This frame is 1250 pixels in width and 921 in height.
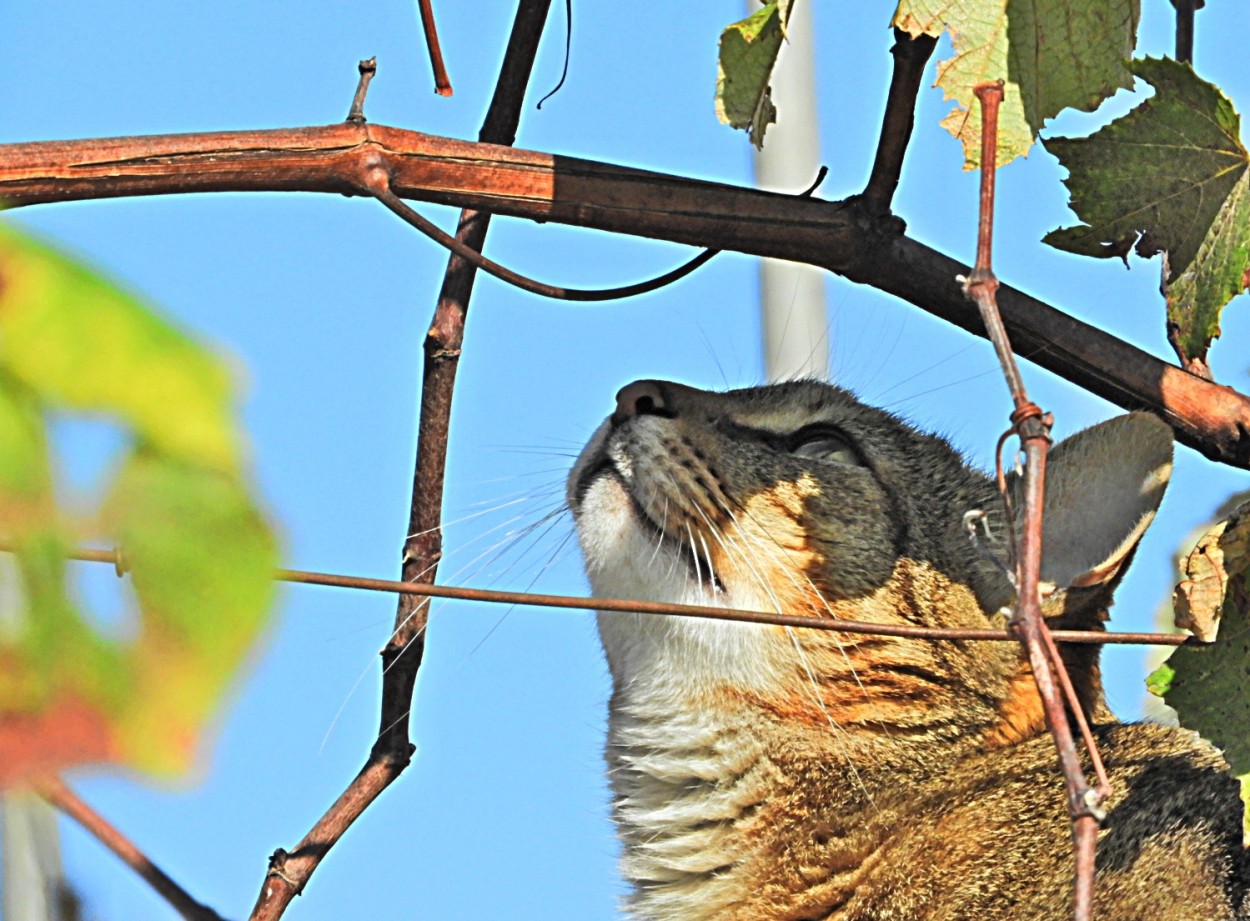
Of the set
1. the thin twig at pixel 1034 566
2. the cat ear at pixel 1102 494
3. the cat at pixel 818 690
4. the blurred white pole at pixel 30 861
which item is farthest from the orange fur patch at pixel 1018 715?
the blurred white pole at pixel 30 861

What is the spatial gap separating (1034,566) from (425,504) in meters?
1.60

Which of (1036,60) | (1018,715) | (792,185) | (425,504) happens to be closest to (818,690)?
(1018,715)

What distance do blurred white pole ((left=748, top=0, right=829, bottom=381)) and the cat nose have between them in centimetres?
113

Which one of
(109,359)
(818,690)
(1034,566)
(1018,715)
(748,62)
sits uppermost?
(748,62)

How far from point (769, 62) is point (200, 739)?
6.57 ft

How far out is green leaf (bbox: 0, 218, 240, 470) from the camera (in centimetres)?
65

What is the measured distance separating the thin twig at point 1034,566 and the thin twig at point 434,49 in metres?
1.06

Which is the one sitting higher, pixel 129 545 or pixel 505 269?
pixel 505 269

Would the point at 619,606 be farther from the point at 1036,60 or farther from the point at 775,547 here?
the point at 775,547

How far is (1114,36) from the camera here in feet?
7.68

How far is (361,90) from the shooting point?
83.4 inches

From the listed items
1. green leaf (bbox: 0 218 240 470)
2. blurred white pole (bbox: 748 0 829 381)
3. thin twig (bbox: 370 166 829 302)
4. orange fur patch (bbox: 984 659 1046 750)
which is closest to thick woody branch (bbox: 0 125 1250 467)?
thin twig (bbox: 370 166 829 302)

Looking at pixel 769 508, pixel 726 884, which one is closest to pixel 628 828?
pixel 726 884

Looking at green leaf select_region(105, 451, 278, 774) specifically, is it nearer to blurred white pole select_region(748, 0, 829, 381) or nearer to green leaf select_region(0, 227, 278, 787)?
green leaf select_region(0, 227, 278, 787)
